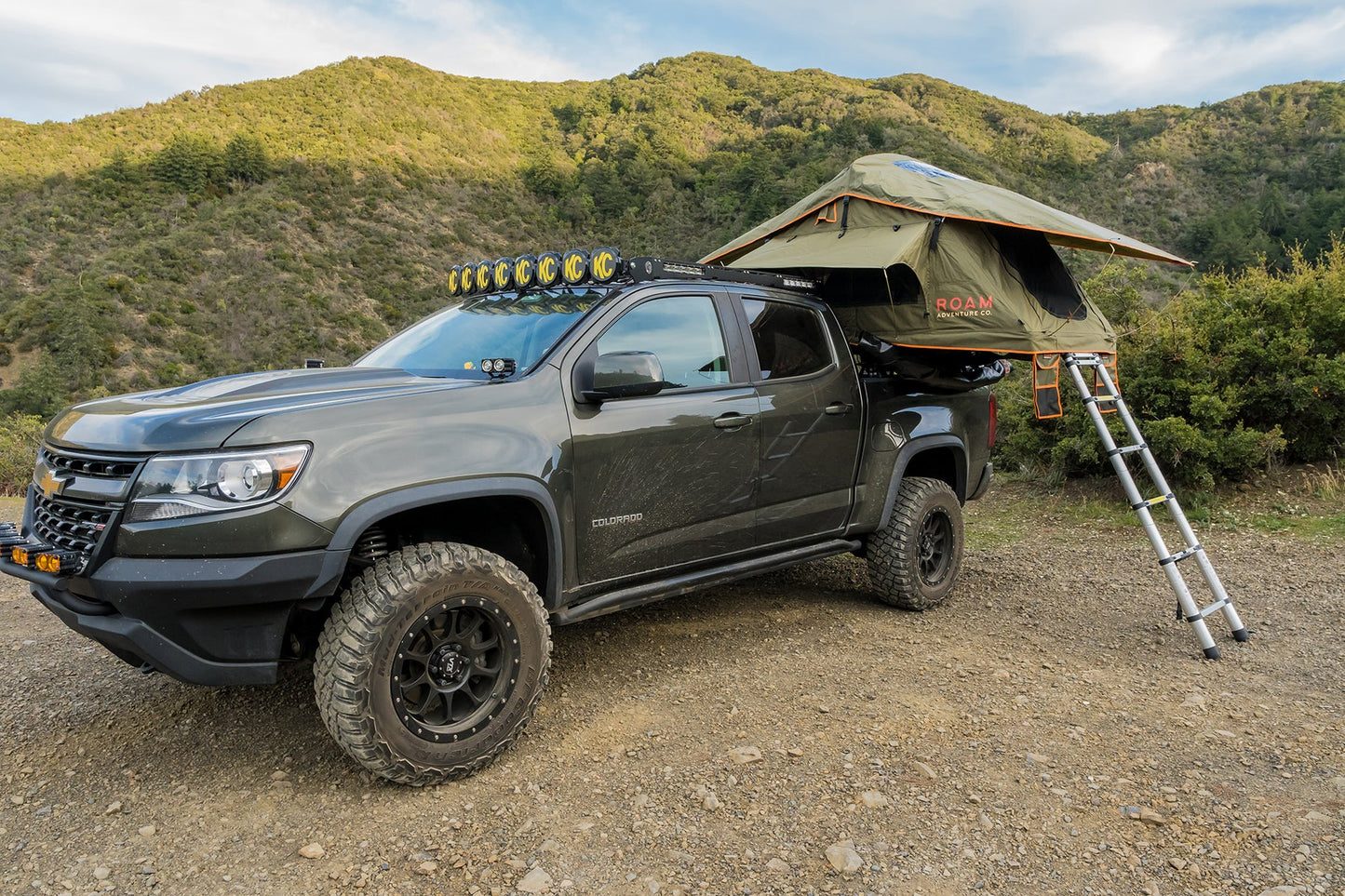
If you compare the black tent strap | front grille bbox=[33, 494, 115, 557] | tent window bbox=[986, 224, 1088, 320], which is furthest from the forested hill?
the black tent strap

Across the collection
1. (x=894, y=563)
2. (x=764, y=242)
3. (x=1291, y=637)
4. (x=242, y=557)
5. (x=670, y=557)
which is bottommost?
(x=1291, y=637)

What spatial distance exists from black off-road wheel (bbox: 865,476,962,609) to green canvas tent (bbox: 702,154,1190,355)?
938mm

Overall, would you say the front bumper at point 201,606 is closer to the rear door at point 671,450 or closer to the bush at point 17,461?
the rear door at point 671,450

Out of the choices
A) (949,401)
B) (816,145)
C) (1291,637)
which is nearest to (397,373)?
(949,401)

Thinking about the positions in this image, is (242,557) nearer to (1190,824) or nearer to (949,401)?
(1190,824)

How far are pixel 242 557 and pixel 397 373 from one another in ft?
4.24

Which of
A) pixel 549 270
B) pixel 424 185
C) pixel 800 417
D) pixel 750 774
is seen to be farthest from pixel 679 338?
pixel 424 185

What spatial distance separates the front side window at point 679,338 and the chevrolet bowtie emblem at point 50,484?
78.0 inches

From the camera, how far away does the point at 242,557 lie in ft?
8.80

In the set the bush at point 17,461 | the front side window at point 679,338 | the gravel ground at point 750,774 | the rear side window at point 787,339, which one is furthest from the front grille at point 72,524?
the bush at point 17,461

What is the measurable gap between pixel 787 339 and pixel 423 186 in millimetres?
49301

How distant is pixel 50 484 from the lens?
3020 mm

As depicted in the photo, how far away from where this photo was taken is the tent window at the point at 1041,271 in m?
4.94

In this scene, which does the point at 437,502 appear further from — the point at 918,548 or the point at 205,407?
the point at 918,548
